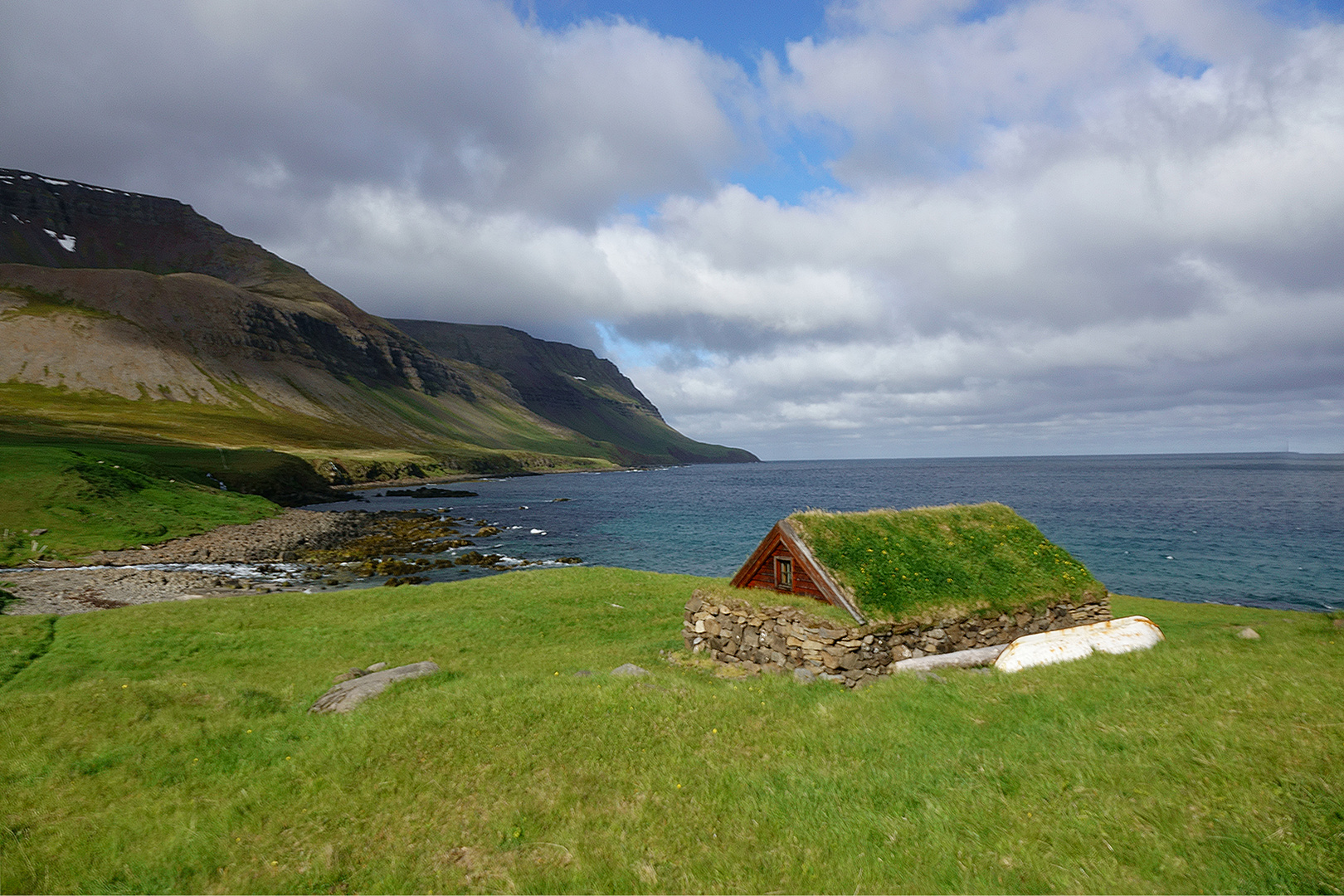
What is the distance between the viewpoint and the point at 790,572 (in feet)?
73.7

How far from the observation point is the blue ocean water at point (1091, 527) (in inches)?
1850

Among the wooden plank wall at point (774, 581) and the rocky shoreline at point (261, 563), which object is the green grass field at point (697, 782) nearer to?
the wooden plank wall at point (774, 581)

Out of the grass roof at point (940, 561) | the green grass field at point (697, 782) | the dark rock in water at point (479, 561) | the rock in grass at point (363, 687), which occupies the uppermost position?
the grass roof at point (940, 561)

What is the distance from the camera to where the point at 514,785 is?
10.5 metres

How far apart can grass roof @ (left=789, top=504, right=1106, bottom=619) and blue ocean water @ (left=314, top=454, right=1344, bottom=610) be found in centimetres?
2624

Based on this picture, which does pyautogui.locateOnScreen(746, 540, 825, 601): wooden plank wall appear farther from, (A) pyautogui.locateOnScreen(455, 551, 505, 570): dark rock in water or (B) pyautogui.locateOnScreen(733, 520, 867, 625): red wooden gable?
(A) pyautogui.locateOnScreen(455, 551, 505, 570): dark rock in water

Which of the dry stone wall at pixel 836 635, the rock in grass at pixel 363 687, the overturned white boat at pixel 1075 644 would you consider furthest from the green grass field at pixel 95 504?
the overturned white boat at pixel 1075 644

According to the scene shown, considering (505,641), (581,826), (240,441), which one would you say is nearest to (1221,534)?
(505,641)

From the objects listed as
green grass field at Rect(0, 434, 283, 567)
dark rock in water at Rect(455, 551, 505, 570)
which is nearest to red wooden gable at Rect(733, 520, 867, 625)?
dark rock in water at Rect(455, 551, 505, 570)

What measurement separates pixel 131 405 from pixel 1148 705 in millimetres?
203060

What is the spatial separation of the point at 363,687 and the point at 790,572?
1496 cm

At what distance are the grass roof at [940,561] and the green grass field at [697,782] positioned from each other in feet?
17.0

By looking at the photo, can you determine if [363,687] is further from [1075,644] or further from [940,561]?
[1075,644]

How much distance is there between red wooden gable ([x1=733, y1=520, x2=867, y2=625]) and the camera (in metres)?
20.2
